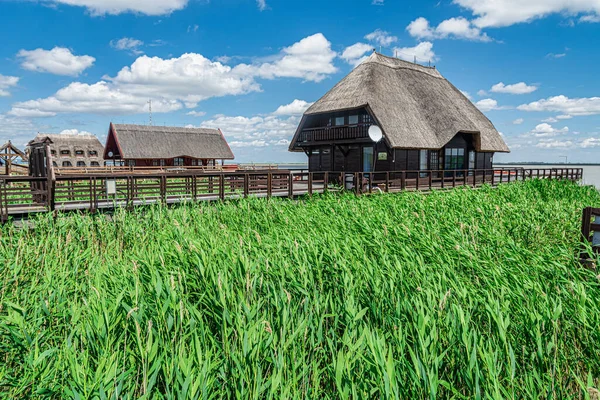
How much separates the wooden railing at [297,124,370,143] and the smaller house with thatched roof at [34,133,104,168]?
36.5 meters

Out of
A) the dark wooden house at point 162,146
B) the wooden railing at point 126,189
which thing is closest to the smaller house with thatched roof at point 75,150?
the dark wooden house at point 162,146

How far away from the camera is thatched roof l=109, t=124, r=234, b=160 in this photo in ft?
143

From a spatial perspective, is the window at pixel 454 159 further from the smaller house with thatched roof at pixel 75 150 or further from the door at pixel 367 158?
the smaller house with thatched roof at pixel 75 150

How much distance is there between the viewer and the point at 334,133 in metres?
25.6

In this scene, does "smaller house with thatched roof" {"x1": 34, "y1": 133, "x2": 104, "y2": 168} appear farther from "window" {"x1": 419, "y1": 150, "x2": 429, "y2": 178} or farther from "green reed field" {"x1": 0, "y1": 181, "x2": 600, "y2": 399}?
"green reed field" {"x1": 0, "y1": 181, "x2": 600, "y2": 399}

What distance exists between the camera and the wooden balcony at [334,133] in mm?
24270

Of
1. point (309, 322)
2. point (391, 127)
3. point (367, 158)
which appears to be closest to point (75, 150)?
point (367, 158)

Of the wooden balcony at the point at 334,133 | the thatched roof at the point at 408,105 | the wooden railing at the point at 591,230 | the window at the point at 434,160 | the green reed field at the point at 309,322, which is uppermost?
the thatched roof at the point at 408,105

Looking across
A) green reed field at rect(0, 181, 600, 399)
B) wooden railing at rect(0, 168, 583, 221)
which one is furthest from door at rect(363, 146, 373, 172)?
green reed field at rect(0, 181, 600, 399)

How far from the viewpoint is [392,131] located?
76.2ft

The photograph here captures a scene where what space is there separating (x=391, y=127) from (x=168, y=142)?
30912 mm

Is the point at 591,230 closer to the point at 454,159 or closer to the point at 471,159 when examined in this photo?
the point at 454,159

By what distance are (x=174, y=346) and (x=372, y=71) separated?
26.3 m

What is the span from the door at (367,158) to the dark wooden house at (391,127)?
65 millimetres
